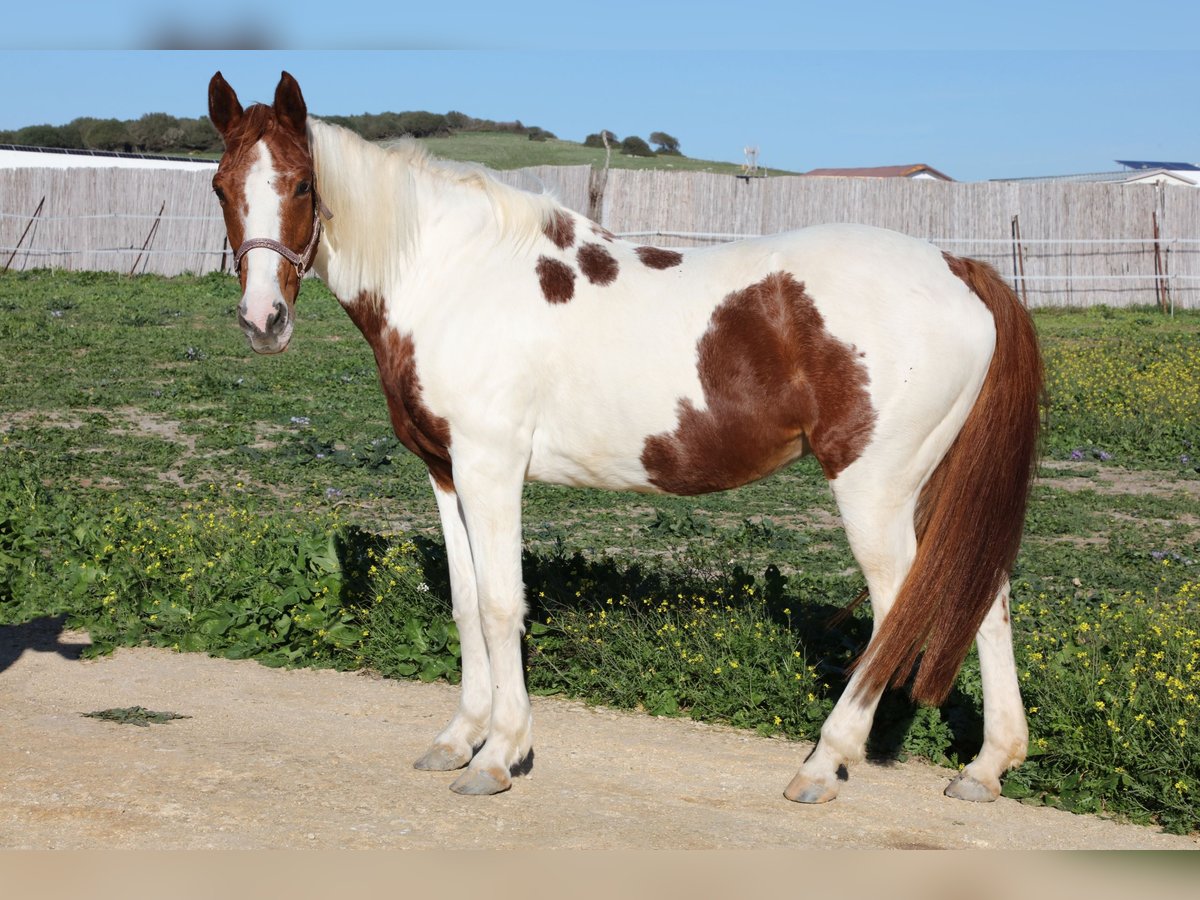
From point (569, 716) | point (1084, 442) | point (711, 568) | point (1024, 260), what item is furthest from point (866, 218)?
point (569, 716)

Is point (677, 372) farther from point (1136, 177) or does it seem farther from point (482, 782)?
point (1136, 177)

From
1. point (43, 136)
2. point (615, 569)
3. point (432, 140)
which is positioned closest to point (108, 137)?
point (43, 136)

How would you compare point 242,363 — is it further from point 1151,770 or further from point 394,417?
point 1151,770

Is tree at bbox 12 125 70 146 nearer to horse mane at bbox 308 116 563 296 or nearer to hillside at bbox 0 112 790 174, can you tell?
hillside at bbox 0 112 790 174

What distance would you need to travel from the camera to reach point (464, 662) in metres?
4.88

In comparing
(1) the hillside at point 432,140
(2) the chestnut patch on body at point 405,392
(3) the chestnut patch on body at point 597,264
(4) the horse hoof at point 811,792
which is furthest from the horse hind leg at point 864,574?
(1) the hillside at point 432,140

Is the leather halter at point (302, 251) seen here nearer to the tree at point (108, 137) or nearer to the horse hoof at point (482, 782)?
the horse hoof at point (482, 782)

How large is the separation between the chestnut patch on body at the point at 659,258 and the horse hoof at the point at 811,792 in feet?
6.34

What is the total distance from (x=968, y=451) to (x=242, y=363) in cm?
1136

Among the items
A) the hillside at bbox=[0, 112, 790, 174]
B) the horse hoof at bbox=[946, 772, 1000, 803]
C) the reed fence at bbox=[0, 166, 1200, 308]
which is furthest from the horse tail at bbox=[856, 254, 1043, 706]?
the hillside at bbox=[0, 112, 790, 174]

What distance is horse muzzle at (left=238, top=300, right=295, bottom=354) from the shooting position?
408 centimetres

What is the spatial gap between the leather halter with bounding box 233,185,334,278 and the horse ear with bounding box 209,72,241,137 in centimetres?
36

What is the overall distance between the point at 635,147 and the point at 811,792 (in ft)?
230

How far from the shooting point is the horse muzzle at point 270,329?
4078 mm
